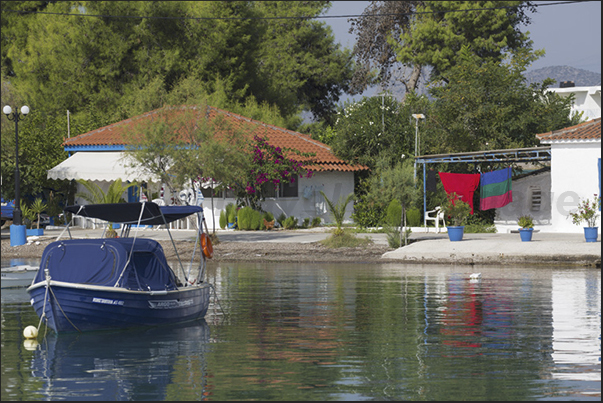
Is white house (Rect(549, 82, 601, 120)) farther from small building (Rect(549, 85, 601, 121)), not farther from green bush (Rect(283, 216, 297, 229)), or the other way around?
green bush (Rect(283, 216, 297, 229))

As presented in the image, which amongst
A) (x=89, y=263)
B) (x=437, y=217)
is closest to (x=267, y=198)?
(x=437, y=217)

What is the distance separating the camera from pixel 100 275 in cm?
1700

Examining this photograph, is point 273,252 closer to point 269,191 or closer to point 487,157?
point 269,191

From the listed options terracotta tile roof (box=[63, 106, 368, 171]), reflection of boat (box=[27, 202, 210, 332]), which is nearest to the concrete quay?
terracotta tile roof (box=[63, 106, 368, 171])

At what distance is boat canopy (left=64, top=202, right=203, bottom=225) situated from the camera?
18266 millimetres

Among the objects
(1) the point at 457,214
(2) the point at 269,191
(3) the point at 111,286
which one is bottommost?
(3) the point at 111,286

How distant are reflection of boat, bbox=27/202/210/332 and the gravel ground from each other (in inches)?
459

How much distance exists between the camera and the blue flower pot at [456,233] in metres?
31.7

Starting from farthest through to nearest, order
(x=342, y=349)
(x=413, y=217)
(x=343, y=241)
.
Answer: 1. (x=413, y=217)
2. (x=343, y=241)
3. (x=342, y=349)

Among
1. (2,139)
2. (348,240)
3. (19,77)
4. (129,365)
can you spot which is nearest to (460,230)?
(348,240)

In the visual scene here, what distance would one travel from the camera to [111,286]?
54.9 feet

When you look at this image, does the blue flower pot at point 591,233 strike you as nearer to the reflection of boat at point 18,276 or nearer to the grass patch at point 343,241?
the grass patch at point 343,241

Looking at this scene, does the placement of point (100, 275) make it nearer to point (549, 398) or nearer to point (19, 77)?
point (549, 398)

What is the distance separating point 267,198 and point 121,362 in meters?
27.0
